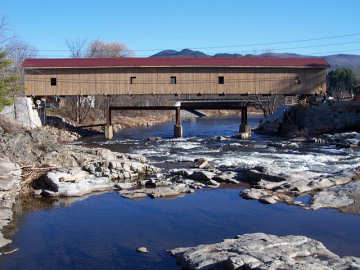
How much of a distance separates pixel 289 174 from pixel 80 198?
6.83 m

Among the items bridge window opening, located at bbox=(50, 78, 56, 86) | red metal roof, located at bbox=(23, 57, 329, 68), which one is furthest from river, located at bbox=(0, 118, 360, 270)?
bridge window opening, located at bbox=(50, 78, 56, 86)

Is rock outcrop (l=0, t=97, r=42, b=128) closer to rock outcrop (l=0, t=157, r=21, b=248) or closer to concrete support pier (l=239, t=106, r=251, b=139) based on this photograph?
concrete support pier (l=239, t=106, r=251, b=139)

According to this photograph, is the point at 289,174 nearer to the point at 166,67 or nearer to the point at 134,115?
the point at 166,67

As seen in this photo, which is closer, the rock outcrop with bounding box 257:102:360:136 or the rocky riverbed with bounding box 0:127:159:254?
the rocky riverbed with bounding box 0:127:159:254

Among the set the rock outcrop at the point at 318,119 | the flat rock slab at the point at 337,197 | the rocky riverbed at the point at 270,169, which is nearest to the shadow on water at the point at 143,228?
the flat rock slab at the point at 337,197

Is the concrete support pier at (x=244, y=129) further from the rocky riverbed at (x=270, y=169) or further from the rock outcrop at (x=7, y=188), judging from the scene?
the rock outcrop at (x=7, y=188)

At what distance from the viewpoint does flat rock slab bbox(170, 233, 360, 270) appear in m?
6.38

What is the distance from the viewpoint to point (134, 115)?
4834cm

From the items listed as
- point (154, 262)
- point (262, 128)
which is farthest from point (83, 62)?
point (154, 262)

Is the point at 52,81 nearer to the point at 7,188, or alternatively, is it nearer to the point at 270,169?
the point at 7,188

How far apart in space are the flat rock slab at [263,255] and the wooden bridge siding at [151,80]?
22.3 metres

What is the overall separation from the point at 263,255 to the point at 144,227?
3369 mm

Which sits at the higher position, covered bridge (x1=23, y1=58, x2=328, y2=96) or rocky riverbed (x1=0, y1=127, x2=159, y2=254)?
covered bridge (x1=23, y1=58, x2=328, y2=96)

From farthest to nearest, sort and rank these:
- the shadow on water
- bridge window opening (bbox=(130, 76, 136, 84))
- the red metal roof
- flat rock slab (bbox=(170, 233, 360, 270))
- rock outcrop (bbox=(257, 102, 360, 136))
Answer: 1. bridge window opening (bbox=(130, 76, 136, 84))
2. the red metal roof
3. rock outcrop (bbox=(257, 102, 360, 136))
4. the shadow on water
5. flat rock slab (bbox=(170, 233, 360, 270))
